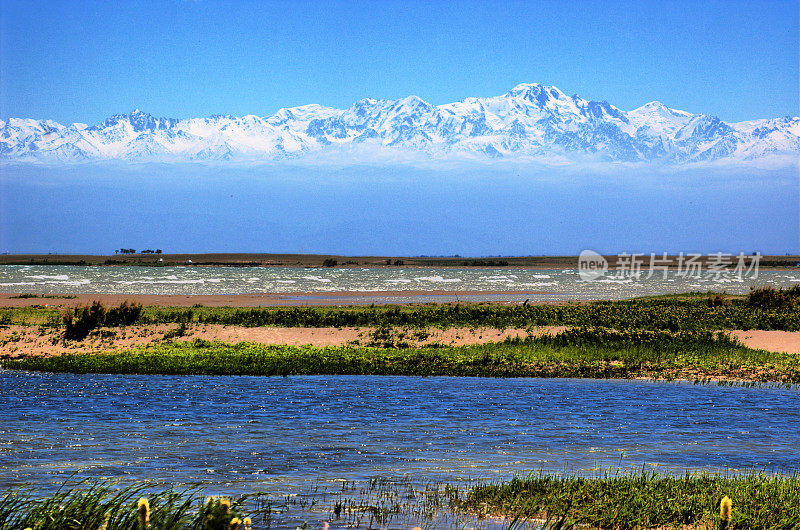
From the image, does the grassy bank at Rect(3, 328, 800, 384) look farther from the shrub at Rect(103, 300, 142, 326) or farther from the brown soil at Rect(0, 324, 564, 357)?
the shrub at Rect(103, 300, 142, 326)

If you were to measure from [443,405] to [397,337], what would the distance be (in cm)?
1699

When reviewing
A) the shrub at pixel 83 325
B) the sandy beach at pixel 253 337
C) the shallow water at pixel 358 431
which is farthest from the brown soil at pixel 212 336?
the shallow water at pixel 358 431

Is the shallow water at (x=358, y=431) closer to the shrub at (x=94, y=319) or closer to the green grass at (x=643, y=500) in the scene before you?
the green grass at (x=643, y=500)

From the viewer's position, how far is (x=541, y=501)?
1241 cm

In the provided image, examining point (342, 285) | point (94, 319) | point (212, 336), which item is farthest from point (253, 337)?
point (342, 285)

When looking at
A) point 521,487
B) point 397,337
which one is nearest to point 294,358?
point 397,337

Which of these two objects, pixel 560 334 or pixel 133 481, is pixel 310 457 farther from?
pixel 560 334

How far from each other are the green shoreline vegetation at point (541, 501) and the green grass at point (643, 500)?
0.6 inches

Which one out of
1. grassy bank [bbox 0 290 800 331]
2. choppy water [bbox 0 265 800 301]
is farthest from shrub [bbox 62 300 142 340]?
choppy water [bbox 0 265 800 301]

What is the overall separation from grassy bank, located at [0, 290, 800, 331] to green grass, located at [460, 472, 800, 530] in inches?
1161

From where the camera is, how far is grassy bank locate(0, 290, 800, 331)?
43094mm

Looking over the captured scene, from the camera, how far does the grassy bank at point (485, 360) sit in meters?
29.6

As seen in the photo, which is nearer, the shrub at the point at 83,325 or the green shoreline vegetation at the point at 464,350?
the green shoreline vegetation at the point at 464,350

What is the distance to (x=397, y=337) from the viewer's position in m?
39.6
